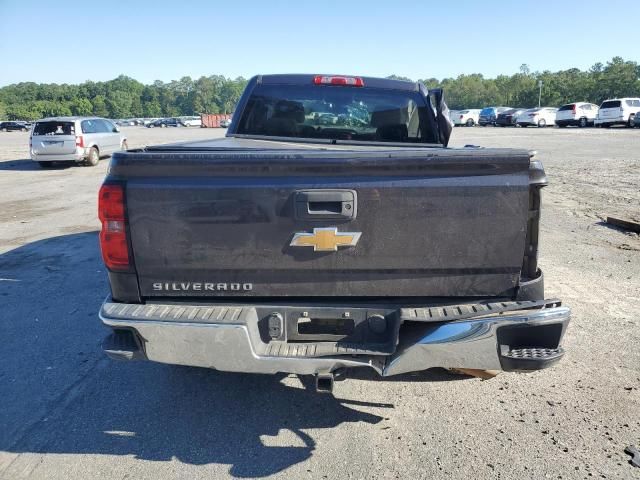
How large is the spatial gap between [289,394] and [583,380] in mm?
2143

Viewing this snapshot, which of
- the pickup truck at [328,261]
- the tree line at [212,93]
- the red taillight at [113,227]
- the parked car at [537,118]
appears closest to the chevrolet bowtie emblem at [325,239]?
the pickup truck at [328,261]

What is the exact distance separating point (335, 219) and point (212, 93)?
156 m

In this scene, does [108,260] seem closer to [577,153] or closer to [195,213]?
[195,213]

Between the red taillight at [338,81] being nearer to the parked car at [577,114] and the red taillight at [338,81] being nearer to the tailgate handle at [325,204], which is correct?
the tailgate handle at [325,204]

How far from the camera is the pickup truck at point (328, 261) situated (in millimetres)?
2613

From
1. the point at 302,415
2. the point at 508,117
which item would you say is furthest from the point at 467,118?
the point at 302,415

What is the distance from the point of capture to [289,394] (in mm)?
3576

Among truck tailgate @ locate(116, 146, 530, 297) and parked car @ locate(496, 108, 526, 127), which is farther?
parked car @ locate(496, 108, 526, 127)

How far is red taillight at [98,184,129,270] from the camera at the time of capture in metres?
2.68

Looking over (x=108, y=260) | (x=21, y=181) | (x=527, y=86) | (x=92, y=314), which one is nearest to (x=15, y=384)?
(x=92, y=314)

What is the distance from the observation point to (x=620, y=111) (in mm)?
36438

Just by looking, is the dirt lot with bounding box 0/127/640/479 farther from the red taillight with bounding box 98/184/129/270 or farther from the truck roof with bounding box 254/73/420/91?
the truck roof with bounding box 254/73/420/91

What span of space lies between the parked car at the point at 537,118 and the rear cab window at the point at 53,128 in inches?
1516

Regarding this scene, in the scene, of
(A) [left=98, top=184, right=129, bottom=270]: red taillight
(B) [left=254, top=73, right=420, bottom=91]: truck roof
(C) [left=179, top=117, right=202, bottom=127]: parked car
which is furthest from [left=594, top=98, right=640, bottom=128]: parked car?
(C) [left=179, top=117, right=202, bottom=127]: parked car
